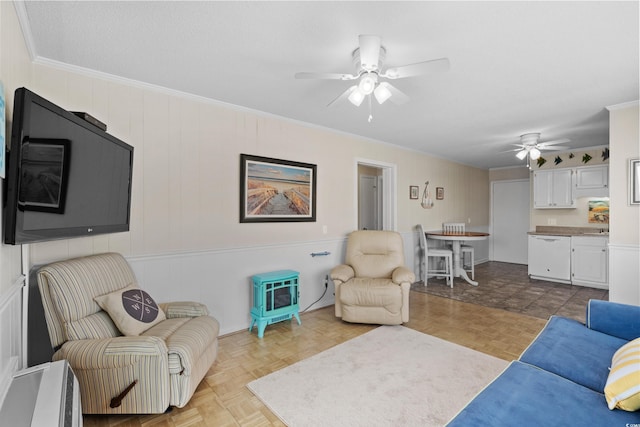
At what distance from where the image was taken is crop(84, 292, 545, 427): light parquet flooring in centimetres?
184

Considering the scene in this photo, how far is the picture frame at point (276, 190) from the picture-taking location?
322 cm

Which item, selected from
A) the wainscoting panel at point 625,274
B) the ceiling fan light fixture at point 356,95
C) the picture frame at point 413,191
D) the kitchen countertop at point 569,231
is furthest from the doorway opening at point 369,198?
the ceiling fan light fixture at point 356,95

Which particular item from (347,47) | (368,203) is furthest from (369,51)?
(368,203)

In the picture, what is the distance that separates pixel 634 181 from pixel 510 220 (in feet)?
14.2

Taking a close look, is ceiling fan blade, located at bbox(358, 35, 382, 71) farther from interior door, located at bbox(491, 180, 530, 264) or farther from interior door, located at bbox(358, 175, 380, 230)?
interior door, located at bbox(491, 180, 530, 264)

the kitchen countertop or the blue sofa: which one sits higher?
the kitchen countertop

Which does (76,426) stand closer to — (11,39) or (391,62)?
(11,39)

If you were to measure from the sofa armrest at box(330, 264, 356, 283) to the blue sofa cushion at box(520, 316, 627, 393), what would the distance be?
1848 mm

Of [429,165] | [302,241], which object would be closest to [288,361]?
[302,241]

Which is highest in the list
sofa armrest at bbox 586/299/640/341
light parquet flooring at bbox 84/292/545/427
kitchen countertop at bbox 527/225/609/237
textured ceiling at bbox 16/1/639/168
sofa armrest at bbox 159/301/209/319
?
textured ceiling at bbox 16/1/639/168

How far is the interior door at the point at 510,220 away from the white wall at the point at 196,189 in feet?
16.4

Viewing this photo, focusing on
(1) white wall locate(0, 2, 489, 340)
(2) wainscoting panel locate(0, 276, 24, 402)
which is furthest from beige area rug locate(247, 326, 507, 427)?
(2) wainscoting panel locate(0, 276, 24, 402)

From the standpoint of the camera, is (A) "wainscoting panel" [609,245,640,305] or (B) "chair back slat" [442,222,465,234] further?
(B) "chair back slat" [442,222,465,234]

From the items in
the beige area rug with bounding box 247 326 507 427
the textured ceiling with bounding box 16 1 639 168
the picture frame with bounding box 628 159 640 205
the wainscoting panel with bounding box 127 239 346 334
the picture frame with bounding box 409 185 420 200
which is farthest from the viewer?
the picture frame with bounding box 409 185 420 200
